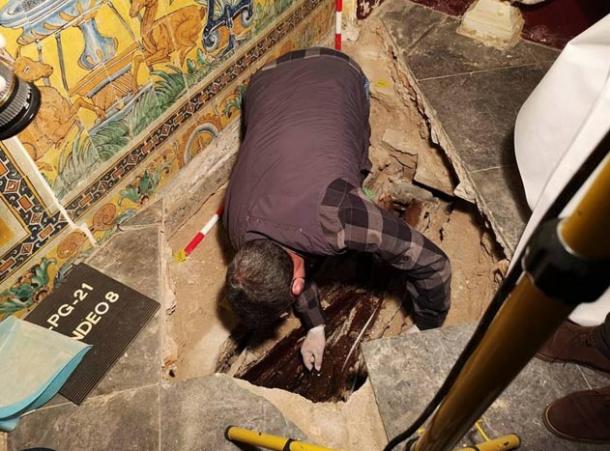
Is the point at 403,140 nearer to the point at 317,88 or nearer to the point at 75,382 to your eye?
the point at 317,88

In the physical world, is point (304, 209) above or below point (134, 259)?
above

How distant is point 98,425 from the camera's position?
201cm

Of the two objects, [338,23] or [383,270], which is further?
[338,23]

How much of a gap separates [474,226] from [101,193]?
2262 millimetres

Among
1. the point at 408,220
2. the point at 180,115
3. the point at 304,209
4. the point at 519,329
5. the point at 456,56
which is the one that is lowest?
the point at 408,220

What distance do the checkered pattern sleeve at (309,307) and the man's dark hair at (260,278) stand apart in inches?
20.7

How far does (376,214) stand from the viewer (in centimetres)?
215

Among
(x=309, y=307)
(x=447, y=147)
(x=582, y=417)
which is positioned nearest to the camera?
(x=582, y=417)

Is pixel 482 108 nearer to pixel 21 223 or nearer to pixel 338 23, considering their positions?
pixel 338 23

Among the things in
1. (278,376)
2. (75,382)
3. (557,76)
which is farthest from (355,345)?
(557,76)

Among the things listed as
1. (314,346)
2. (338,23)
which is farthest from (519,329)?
(338,23)

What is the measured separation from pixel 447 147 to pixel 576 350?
53.9 inches

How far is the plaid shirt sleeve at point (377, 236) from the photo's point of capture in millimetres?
2119

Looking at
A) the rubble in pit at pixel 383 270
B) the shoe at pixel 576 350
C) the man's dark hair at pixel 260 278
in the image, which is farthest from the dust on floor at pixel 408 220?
the man's dark hair at pixel 260 278
